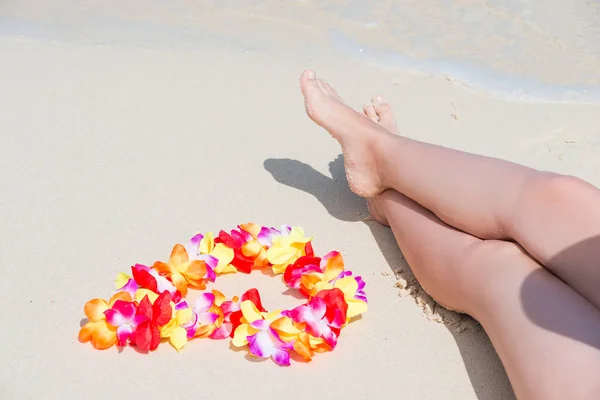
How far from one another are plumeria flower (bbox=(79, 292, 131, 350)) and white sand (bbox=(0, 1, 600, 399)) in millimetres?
34

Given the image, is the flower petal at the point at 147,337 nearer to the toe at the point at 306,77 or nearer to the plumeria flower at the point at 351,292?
the plumeria flower at the point at 351,292

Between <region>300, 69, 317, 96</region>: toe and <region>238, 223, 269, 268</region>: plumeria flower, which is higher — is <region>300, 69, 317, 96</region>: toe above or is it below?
above

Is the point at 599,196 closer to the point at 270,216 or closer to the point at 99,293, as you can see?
the point at 270,216

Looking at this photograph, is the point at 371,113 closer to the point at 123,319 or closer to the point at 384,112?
the point at 384,112

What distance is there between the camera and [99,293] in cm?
249

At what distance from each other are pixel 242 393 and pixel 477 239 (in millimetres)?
834

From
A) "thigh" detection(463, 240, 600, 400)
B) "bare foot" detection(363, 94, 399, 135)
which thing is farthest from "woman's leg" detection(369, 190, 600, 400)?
"bare foot" detection(363, 94, 399, 135)

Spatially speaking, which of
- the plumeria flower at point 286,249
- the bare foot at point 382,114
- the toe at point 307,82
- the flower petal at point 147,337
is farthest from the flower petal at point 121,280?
the bare foot at point 382,114

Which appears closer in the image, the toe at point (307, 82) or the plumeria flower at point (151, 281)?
the plumeria flower at point (151, 281)

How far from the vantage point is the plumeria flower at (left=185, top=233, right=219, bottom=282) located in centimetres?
258

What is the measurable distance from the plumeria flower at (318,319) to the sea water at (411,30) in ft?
6.69

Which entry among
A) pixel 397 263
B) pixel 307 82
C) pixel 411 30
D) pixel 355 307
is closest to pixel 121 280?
pixel 355 307

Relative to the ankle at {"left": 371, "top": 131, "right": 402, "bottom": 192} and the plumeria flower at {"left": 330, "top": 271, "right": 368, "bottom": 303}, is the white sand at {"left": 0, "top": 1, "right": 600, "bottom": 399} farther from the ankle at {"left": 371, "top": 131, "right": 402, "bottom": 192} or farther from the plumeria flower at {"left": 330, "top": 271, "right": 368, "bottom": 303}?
the ankle at {"left": 371, "top": 131, "right": 402, "bottom": 192}

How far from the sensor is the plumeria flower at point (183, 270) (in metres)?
2.52
